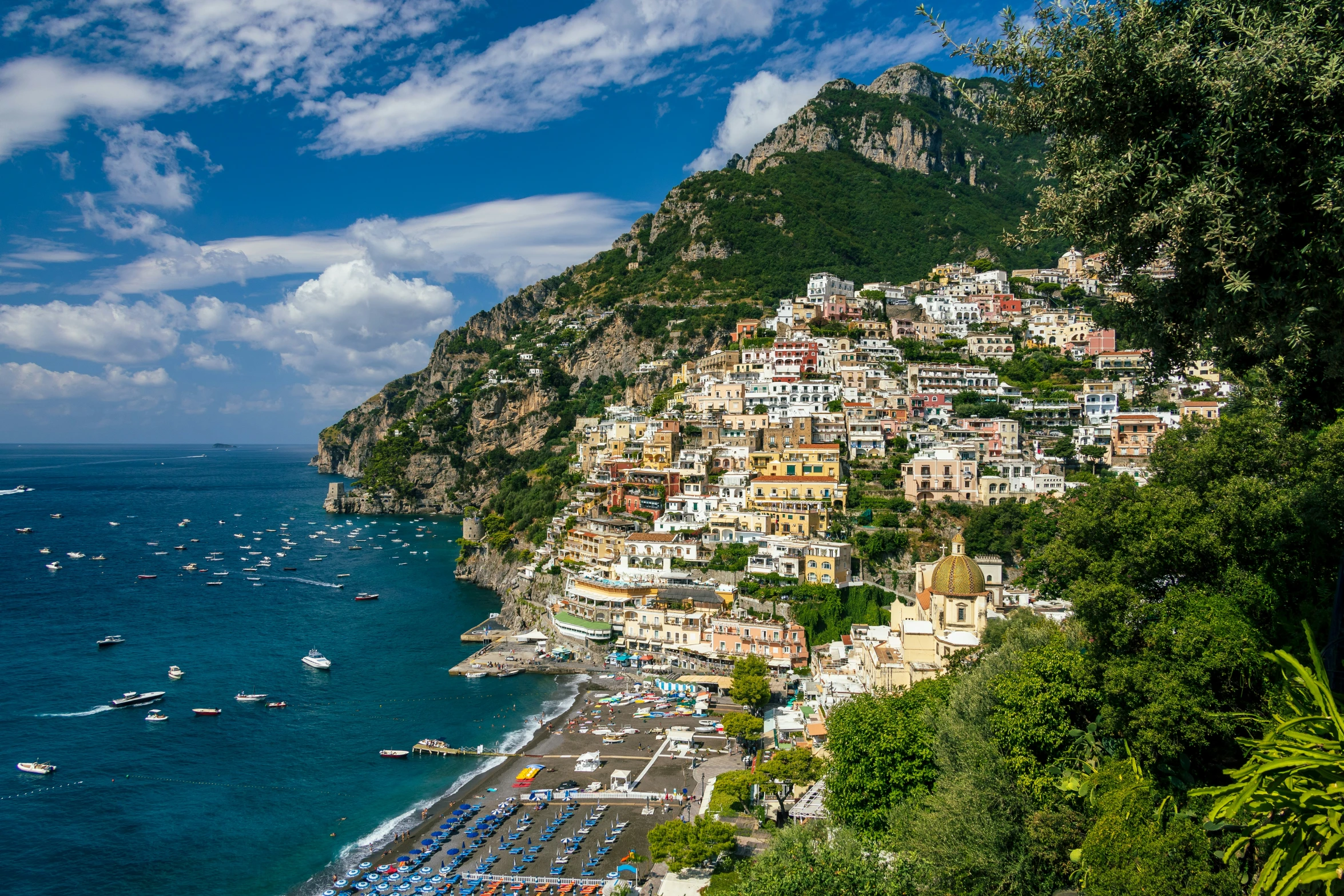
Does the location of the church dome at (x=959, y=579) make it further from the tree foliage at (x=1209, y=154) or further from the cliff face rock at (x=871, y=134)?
the cliff face rock at (x=871, y=134)

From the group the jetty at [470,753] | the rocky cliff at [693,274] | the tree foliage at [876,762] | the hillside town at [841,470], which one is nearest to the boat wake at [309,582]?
the hillside town at [841,470]

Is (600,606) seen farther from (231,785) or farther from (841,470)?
(231,785)

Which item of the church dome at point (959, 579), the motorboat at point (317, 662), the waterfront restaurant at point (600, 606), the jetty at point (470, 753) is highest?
the church dome at point (959, 579)

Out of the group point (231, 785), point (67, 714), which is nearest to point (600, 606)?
point (231, 785)

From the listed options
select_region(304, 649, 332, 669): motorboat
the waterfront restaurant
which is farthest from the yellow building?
select_region(304, 649, 332, 669): motorboat

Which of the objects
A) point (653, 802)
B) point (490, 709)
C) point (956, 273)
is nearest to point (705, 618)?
point (490, 709)
